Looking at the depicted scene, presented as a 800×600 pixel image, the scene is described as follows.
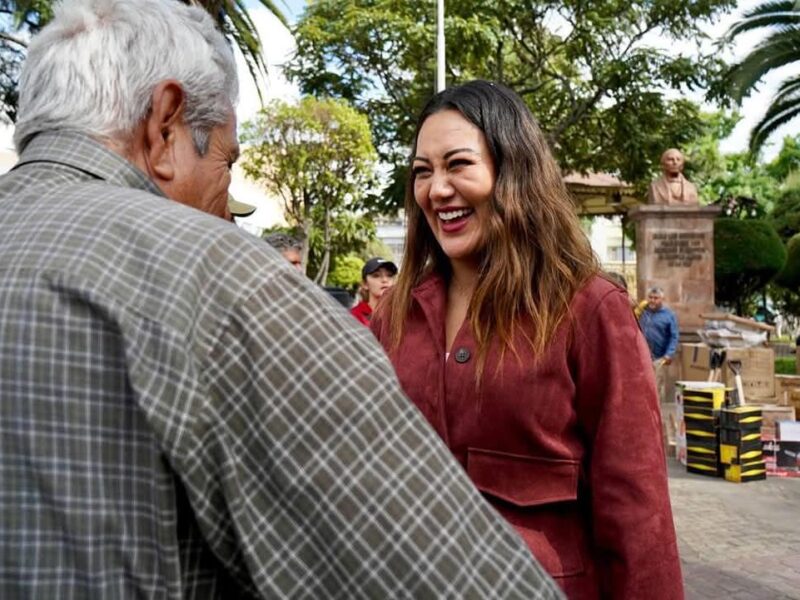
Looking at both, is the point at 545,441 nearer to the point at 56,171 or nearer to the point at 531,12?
the point at 56,171

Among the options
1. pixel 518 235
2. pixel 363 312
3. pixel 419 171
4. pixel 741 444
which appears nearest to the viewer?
pixel 518 235

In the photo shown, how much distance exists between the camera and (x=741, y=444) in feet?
26.6

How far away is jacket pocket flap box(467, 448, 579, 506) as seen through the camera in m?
1.85

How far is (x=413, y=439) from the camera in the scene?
36.3 inches

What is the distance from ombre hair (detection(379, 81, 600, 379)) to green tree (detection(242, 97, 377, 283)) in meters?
19.6

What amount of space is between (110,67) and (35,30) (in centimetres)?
1574

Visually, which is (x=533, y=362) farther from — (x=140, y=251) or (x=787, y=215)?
(x=787, y=215)

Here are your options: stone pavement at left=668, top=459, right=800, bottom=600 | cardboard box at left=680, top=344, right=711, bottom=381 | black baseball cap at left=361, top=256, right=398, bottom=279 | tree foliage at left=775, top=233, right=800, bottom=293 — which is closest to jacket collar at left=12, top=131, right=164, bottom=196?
stone pavement at left=668, top=459, right=800, bottom=600

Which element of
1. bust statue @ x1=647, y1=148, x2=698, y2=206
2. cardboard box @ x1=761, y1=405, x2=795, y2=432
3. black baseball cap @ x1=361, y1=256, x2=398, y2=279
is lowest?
cardboard box @ x1=761, y1=405, x2=795, y2=432

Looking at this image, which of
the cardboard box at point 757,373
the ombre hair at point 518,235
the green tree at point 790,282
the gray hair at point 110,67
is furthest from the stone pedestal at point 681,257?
the gray hair at point 110,67

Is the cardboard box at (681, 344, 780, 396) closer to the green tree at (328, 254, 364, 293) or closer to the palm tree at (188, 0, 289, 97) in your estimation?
the palm tree at (188, 0, 289, 97)

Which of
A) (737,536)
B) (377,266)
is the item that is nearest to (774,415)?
(737,536)

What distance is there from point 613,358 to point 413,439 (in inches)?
41.3

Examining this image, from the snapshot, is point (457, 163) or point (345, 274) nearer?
point (457, 163)
